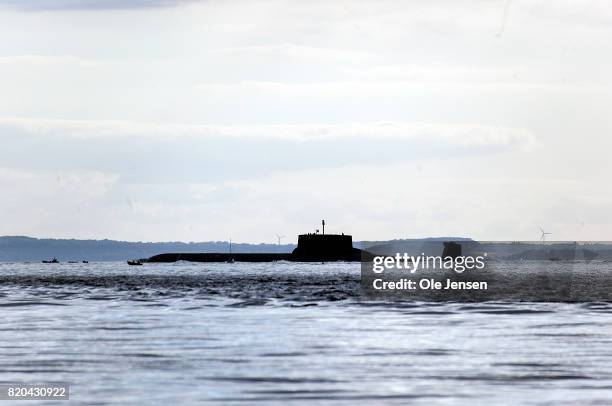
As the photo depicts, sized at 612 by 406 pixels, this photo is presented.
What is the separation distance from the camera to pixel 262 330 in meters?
53.3

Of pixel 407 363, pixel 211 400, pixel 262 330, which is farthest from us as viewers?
pixel 262 330

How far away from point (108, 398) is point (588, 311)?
47224 mm

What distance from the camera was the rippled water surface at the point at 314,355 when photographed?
31375mm

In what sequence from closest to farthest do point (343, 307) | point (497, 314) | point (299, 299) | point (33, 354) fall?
1. point (33, 354)
2. point (497, 314)
3. point (343, 307)
4. point (299, 299)

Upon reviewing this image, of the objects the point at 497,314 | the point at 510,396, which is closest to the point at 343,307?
the point at 497,314

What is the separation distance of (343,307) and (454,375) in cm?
3996

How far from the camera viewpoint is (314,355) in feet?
135

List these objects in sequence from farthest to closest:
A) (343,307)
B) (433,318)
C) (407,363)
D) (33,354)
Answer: (343,307) < (433,318) < (33,354) < (407,363)

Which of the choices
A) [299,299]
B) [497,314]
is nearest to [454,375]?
[497,314]

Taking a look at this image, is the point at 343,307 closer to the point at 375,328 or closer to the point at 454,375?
the point at 375,328

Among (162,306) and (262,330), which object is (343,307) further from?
(262,330)

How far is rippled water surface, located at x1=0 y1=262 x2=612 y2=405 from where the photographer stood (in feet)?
103

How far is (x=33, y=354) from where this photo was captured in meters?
41.7

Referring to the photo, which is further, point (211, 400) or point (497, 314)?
point (497, 314)
